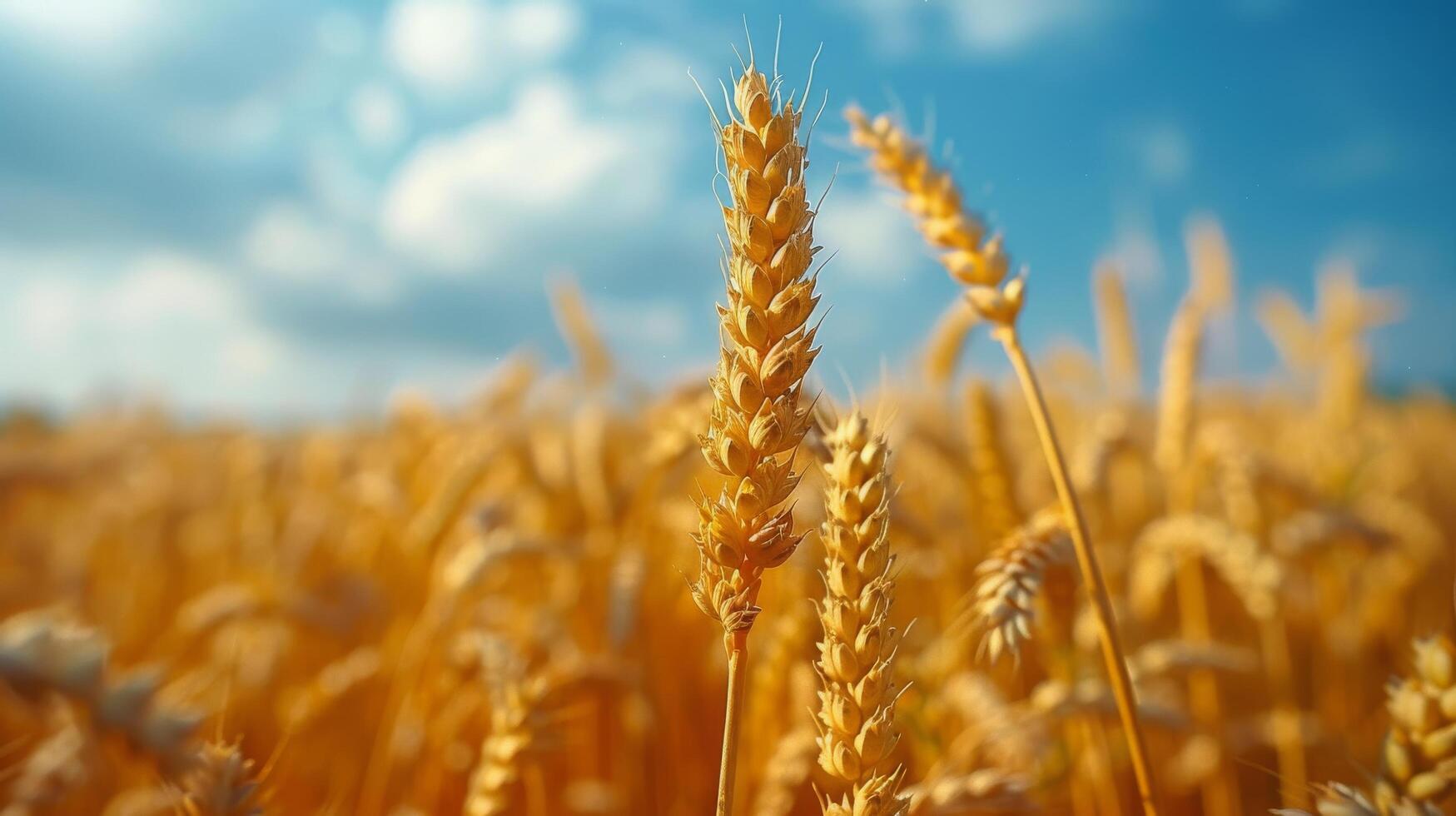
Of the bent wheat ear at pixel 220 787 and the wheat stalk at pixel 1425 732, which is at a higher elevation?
the bent wheat ear at pixel 220 787

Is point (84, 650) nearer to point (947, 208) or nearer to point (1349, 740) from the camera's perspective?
point (947, 208)

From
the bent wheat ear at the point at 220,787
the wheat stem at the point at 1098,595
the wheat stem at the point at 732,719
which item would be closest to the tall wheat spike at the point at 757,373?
the wheat stem at the point at 732,719

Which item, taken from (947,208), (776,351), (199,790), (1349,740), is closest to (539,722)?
(199,790)

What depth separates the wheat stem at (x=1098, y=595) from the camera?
0.84 meters

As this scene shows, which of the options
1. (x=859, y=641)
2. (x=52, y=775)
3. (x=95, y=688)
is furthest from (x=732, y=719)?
(x=52, y=775)

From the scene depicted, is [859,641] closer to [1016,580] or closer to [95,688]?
[1016,580]

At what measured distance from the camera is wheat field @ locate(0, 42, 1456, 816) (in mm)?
701

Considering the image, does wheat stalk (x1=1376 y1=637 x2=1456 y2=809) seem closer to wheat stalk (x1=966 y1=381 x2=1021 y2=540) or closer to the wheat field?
the wheat field

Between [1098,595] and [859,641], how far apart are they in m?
0.33

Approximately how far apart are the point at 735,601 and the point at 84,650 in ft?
2.44

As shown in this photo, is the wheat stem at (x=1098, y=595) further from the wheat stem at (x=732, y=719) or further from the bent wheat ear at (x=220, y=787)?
the bent wheat ear at (x=220, y=787)

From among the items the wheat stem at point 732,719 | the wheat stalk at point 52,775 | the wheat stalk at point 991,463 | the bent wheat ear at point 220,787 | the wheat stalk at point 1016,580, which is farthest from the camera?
the wheat stalk at point 991,463

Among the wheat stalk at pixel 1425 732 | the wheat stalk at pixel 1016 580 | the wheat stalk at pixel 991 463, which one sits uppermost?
the wheat stalk at pixel 991 463

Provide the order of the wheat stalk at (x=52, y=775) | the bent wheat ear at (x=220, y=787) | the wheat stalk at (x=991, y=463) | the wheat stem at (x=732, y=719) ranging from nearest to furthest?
1. the wheat stem at (x=732, y=719)
2. the bent wheat ear at (x=220, y=787)
3. the wheat stalk at (x=52, y=775)
4. the wheat stalk at (x=991, y=463)
